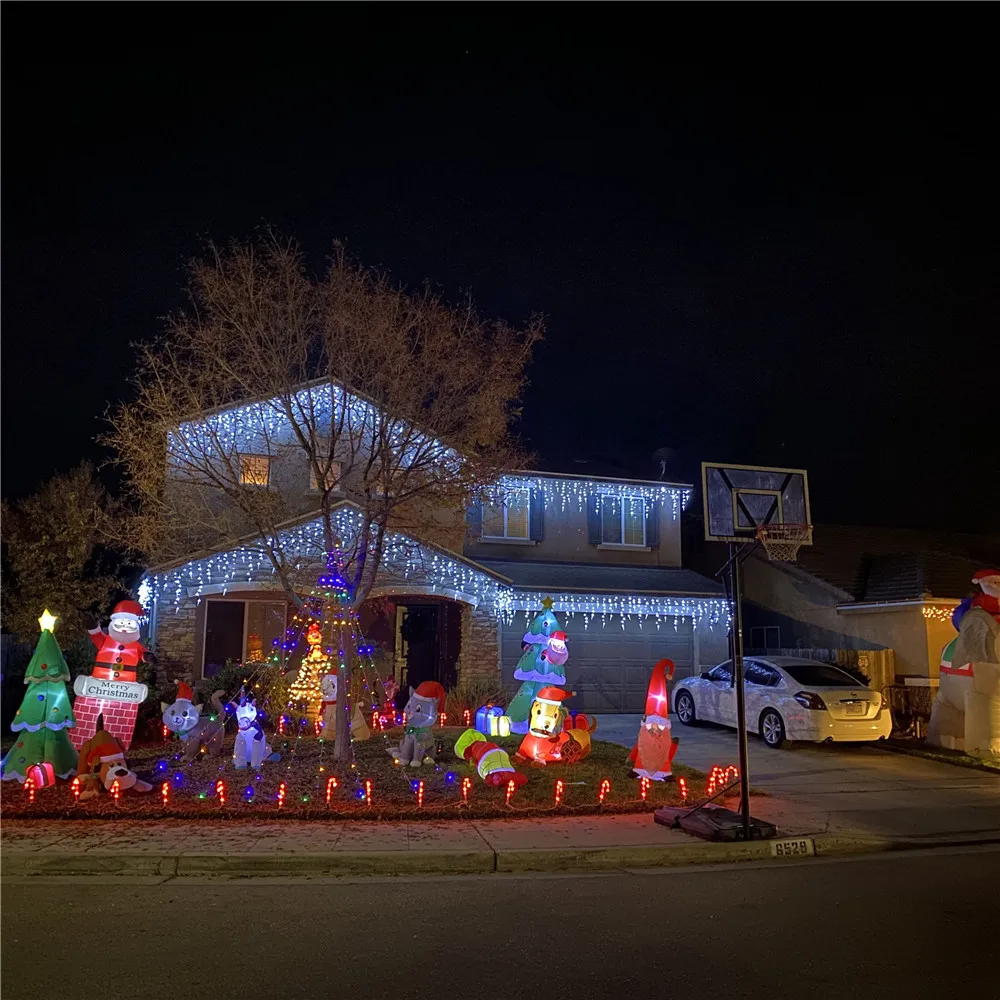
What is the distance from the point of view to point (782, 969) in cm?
534

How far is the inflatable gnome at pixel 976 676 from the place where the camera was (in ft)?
46.8

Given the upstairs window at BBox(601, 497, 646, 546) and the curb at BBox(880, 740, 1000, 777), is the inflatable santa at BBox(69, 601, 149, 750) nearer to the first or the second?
the curb at BBox(880, 740, 1000, 777)

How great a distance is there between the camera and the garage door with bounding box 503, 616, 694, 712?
20.9m

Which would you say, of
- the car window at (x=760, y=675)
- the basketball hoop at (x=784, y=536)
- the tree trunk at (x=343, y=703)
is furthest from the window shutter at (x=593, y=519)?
the basketball hoop at (x=784, y=536)

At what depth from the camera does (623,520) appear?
23.1 meters

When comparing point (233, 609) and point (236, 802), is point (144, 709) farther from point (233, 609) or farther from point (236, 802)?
point (233, 609)

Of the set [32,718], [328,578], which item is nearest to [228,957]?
[32,718]

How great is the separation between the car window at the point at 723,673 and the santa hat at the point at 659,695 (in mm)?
5226

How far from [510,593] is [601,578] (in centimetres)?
277

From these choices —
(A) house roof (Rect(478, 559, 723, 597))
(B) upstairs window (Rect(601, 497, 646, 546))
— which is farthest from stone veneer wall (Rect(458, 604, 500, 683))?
(B) upstairs window (Rect(601, 497, 646, 546))

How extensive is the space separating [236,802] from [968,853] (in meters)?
7.44

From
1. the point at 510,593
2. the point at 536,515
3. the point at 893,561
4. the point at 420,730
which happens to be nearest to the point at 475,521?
the point at 536,515

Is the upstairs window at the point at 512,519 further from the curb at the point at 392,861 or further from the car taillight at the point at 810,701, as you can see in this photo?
the curb at the point at 392,861

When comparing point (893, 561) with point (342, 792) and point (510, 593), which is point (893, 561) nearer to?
point (510, 593)
